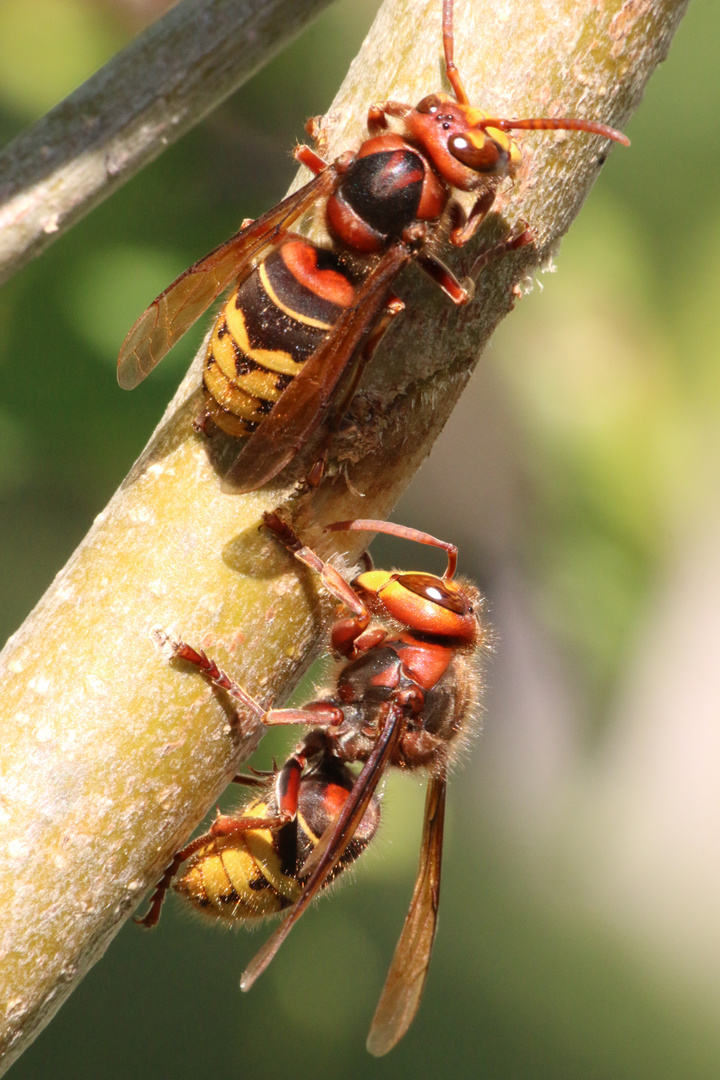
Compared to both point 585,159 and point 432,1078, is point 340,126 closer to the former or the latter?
point 585,159

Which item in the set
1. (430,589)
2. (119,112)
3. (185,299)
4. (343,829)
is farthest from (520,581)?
(119,112)

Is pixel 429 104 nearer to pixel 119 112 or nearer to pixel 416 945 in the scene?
pixel 119 112

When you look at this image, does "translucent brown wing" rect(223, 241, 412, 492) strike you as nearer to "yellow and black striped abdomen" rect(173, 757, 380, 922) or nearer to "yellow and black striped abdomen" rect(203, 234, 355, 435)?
"yellow and black striped abdomen" rect(203, 234, 355, 435)

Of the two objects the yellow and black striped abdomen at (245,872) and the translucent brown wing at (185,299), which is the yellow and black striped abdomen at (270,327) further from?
the yellow and black striped abdomen at (245,872)

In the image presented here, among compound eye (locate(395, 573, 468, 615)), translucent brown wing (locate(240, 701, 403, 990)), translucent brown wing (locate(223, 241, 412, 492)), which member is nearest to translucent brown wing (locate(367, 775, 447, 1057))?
translucent brown wing (locate(240, 701, 403, 990))

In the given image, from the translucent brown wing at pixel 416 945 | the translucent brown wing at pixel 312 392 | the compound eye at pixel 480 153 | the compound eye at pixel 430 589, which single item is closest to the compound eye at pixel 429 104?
the compound eye at pixel 480 153
